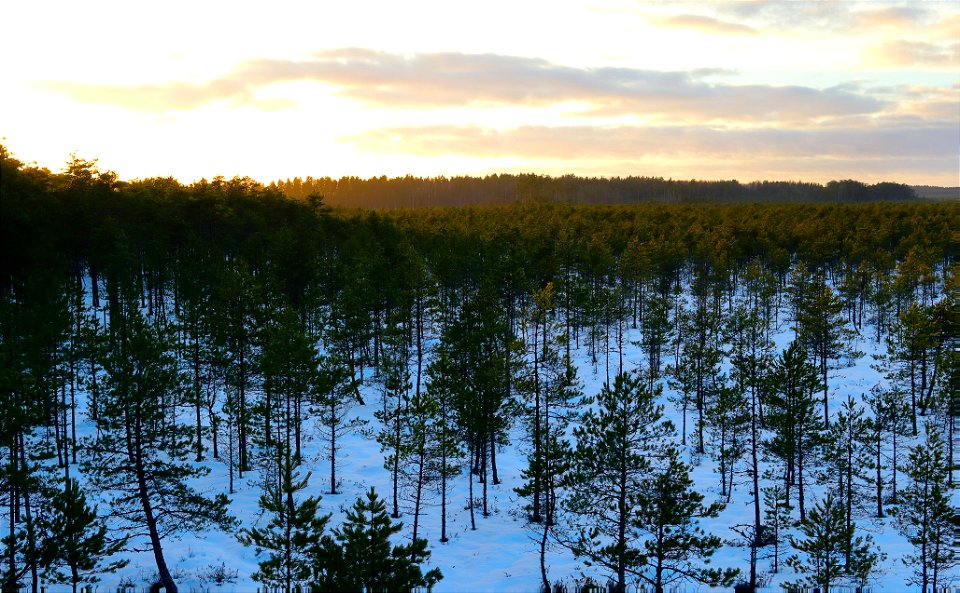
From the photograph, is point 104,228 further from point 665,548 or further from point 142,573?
point 665,548

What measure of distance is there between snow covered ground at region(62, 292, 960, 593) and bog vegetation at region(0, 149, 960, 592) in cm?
83

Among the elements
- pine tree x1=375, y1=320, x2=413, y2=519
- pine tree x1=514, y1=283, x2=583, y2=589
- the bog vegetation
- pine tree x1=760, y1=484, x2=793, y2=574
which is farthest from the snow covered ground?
pine tree x1=375, y1=320, x2=413, y2=519

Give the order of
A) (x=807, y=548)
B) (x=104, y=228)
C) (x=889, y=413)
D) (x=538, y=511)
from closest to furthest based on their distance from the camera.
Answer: (x=807, y=548) → (x=538, y=511) → (x=889, y=413) → (x=104, y=228)

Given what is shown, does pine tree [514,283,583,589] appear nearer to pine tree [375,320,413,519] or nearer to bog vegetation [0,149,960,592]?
bog vegetation [0,149,960,592]

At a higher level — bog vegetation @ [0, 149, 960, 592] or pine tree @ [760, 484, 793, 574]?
bog vegetation @ [0, 149, 960, 592]

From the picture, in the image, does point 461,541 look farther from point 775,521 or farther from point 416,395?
point 775,521

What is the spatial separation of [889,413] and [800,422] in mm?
9756

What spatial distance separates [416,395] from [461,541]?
27.2 ft

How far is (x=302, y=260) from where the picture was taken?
181 ft

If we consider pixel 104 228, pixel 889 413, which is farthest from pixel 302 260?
pixel 889 413

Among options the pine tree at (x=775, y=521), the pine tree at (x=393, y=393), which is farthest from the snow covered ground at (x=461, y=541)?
the pine tree at (x=393, y=393)

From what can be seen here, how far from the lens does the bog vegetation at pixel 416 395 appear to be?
23.2m

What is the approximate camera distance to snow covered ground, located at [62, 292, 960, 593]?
26516 millimetres

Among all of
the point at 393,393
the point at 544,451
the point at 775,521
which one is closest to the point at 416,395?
the point at 544,451
